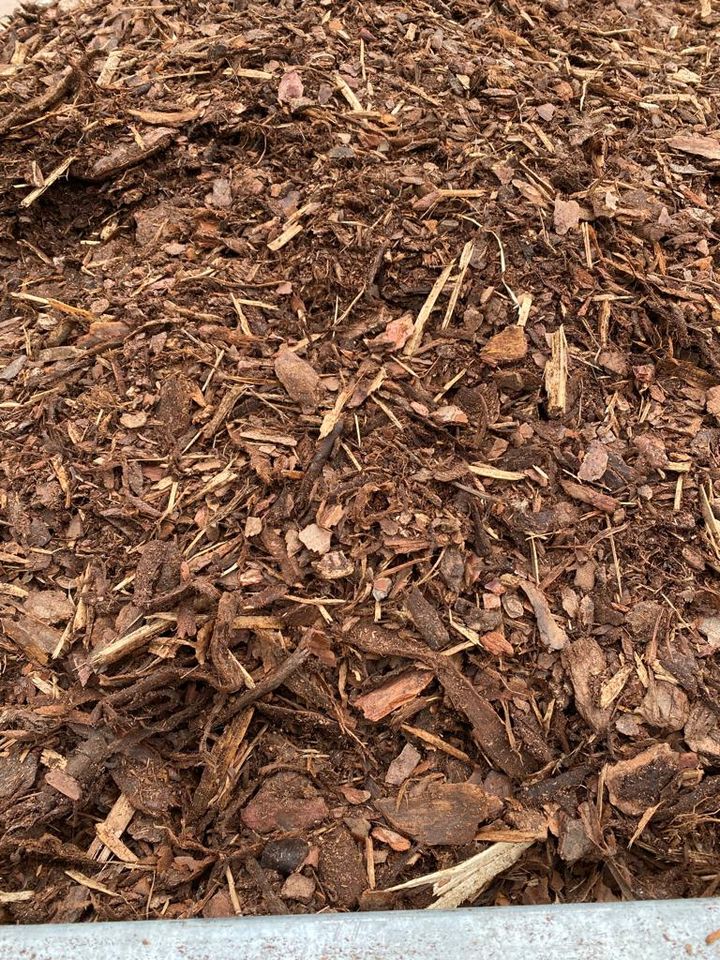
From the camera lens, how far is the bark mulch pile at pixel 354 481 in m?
1.68

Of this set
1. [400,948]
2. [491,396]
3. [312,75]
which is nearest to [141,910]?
[400,948]

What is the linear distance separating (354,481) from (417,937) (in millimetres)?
974

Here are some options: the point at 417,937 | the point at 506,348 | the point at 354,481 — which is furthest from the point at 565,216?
the point at 417,937

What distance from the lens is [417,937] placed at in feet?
4.39

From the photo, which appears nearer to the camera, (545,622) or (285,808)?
(285,808)

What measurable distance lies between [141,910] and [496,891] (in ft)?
2.52

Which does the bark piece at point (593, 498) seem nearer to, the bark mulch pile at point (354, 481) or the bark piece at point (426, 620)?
the bark mulch pile at point (354, 481)

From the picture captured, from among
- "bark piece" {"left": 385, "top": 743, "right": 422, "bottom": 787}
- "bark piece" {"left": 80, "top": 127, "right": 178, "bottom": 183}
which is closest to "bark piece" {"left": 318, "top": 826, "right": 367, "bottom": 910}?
"bark piece" {"left": 385, "top": 743, "right": 422, "bottom": 787}

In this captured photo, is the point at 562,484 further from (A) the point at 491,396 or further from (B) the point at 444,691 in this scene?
(B) the point at 444,691

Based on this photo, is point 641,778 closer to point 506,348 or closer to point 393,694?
point 393,694

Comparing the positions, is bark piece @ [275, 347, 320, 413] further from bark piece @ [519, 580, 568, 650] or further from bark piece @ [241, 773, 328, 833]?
bark piece @ [241, 773, 328, 833]

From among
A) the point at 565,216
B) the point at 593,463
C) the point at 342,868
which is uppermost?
the point at 565,216

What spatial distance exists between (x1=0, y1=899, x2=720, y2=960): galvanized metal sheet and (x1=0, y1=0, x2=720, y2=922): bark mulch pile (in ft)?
0.82

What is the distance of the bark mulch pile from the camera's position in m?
1.68
